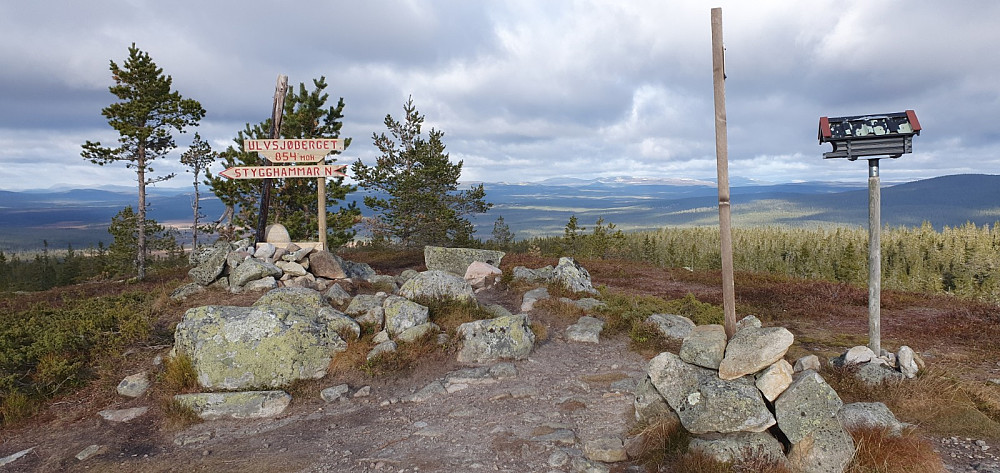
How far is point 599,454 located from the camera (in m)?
6.50

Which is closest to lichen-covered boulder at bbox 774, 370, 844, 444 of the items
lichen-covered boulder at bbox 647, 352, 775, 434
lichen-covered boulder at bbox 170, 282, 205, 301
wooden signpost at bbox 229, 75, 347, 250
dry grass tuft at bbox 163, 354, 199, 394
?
lichen-covered boulder at bbox 647, 352, 775, 434

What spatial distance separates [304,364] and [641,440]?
22.3 feet

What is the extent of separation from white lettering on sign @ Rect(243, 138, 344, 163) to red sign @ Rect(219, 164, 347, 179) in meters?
0.39

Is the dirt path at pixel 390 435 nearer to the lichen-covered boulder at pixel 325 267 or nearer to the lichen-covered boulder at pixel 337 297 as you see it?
the lichen-covered boulder at pixel 337 297

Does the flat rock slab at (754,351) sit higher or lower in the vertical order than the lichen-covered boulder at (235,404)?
higher

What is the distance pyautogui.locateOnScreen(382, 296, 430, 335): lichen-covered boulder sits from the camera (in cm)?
1161

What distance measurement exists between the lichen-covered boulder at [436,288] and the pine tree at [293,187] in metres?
16.4

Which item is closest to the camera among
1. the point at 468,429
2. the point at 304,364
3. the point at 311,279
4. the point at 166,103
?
the point at 468,429

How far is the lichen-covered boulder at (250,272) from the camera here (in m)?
15.4

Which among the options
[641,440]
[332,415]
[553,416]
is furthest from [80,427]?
[641,440]

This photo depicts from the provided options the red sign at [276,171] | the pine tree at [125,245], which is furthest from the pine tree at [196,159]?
the red sign at [276,171]

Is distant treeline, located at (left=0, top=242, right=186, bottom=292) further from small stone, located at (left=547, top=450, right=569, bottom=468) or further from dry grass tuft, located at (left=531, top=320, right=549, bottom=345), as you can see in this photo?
small stone, located at (left=547, top=450, right=569, bottom=468)

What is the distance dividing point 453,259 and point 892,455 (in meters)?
18.6

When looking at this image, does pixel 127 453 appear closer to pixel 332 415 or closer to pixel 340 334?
pixel 332 415
